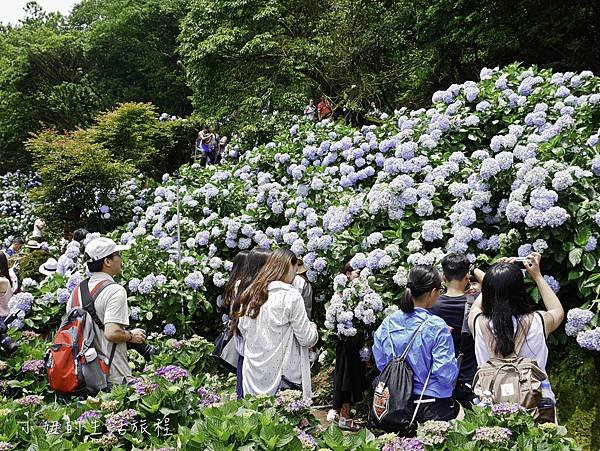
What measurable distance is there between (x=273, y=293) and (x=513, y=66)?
14.6ft

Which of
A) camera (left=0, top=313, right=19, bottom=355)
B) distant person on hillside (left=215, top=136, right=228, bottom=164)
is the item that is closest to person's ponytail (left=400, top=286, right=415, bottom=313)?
camera (left=0, top=313, right=19, bottom=355)

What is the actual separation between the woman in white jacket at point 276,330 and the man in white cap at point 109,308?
60 cm

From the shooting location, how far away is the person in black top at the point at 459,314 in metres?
3.45

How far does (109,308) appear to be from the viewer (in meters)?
3.40

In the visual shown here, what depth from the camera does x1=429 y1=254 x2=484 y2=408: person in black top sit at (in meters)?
3.45

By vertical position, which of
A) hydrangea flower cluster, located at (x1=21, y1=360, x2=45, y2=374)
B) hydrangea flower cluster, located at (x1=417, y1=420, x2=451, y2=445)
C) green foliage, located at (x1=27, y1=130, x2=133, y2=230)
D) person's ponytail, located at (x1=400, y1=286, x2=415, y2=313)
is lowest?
hydrangea flower cluster, located at (x1=417, y1=420, x2=451, y2=445)

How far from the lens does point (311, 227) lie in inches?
234

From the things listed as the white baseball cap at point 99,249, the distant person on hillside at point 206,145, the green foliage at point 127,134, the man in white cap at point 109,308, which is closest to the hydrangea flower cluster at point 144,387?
the man in white cap at point 109,308

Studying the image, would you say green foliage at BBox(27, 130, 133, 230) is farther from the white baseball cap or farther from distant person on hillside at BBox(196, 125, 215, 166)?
the white baseball cap

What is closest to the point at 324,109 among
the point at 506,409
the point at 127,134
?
the point at 127,134

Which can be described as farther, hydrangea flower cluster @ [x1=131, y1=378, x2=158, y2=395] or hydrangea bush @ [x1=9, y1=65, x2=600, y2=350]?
hydrangea bush @ [x1=9, y1=65, x2=600, y2=350]

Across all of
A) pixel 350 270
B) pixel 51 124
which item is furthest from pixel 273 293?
pixel 51 124

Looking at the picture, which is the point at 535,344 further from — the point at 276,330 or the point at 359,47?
the point at 359,47

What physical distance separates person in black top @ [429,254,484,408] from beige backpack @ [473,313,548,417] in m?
0.59
